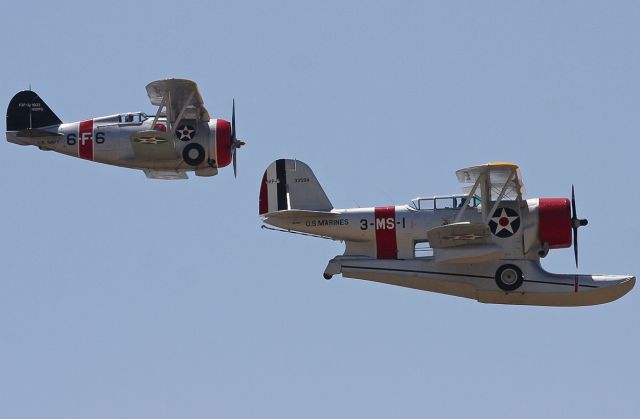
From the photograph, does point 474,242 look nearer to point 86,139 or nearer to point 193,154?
point 193,154

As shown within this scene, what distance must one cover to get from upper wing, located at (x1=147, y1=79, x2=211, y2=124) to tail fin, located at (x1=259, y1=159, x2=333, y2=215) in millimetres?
2686

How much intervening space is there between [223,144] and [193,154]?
86 cm

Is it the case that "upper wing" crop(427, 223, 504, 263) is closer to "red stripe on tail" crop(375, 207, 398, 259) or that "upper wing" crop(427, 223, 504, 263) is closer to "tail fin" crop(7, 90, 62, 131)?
"red stripe on tail" crop(375, 207, 398, 259)

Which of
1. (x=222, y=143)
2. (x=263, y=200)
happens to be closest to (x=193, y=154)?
(x=222, y=143)

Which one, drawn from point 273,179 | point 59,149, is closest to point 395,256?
point 273,179

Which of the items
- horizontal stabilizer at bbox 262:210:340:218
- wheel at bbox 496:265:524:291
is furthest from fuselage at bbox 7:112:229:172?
wheel at bbox 496:265:524:291

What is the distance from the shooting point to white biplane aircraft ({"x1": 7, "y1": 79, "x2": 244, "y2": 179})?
47.0 meters

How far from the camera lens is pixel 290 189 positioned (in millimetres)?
46250

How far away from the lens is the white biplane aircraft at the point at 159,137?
154 feet

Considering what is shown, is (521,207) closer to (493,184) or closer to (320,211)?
(493,184)

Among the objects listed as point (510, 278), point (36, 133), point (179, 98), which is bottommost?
point (510, 278)

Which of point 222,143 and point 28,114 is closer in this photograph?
point 222,143

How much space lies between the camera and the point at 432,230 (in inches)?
1711

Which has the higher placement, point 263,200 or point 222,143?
point 222,143
